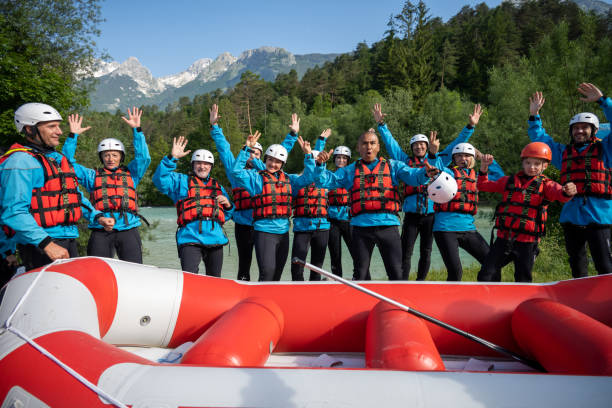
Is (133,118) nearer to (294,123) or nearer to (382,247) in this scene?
(294,123)

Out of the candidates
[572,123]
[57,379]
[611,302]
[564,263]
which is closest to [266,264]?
[57,379]

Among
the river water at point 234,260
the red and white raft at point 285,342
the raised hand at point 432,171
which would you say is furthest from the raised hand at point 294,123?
the river water at point 234,260

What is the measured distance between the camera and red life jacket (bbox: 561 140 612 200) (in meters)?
3.26

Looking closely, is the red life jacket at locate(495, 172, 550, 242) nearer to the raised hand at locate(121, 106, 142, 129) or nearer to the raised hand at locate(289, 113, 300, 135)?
→ the raised hand at locate(289, 113, 300, 135)

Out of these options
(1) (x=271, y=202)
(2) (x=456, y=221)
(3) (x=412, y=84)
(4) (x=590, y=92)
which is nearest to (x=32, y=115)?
(1) (x=271, y=202)

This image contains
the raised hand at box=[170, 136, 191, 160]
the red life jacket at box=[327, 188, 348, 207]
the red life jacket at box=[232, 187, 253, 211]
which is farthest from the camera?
the red life jacket at box=[327, 188, 348, 207]

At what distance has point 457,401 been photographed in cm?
120

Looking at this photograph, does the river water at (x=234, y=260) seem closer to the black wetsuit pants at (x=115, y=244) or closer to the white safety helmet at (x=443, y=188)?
the black wetsuit pants at (x=115, y=244)

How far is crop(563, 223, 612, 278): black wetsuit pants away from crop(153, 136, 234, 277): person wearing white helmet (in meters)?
3.11

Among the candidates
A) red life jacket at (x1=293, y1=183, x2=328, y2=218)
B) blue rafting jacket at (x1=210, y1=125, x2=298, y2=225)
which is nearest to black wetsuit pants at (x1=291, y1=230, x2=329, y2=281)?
red life jacket at (x1=293, y1=183, x2=328, y2=218)

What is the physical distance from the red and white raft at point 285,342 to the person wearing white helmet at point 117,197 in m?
1.36

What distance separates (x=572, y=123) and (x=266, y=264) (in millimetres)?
3149

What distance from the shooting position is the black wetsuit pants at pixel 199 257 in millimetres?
3338

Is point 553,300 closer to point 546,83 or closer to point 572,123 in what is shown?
point 572,123
